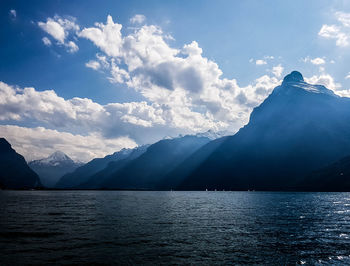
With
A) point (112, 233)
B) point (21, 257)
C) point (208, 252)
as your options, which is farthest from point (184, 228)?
point (21, 257)

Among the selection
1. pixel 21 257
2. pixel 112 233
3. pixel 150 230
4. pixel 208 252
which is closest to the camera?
pixel 21 257

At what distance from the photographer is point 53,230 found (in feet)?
139

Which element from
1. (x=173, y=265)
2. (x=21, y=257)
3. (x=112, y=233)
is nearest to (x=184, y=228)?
(x=112, y=233)

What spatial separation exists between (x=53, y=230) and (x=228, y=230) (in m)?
28.9

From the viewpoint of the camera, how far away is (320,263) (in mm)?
26312

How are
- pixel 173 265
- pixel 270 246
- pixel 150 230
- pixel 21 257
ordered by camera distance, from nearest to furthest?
pixel 173 265 < pixel 21 257 < pixel 270 246 < pixel 150 230

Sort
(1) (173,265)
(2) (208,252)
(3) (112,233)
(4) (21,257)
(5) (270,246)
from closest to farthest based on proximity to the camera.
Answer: (1) (173,265), (4) (21,257), (2) (208,252), (5) (270,246), (3) (112,233)

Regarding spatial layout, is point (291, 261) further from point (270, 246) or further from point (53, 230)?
point (53, 230)

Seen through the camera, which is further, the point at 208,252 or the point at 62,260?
the point at 208,252

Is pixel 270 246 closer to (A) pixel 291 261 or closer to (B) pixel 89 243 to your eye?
(A) pixel 291 261

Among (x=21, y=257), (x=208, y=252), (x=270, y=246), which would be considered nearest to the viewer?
(x=21, y=257)

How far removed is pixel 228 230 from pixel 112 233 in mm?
19203

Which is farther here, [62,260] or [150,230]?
[150,230]

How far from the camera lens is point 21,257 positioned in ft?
88.4
